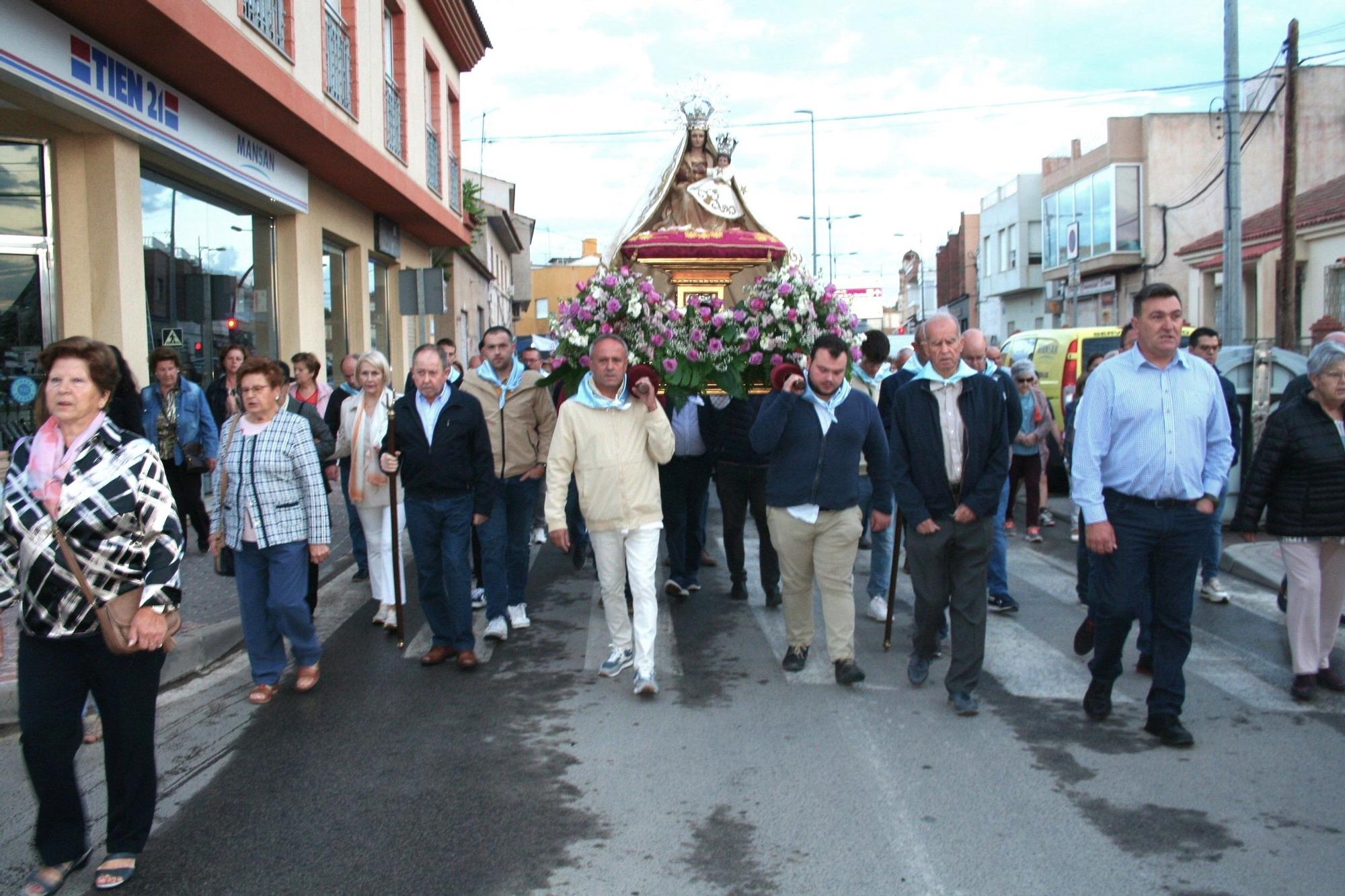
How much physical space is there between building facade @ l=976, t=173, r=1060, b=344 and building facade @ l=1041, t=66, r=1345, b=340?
4.01 metres

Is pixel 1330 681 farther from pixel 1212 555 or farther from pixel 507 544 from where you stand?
pixel 507 544

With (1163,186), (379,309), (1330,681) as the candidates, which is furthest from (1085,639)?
(1163,186)

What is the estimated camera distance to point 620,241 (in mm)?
10203

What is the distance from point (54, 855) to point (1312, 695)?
5737 millimetres

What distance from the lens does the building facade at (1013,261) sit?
159 feet

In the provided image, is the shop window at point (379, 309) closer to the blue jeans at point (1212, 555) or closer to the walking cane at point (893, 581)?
the walking cane at point (893, 581)

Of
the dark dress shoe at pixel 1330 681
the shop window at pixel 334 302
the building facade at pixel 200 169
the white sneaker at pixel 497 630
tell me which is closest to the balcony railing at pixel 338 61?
the building facade at pixel 200 169

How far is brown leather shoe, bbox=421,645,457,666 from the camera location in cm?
664

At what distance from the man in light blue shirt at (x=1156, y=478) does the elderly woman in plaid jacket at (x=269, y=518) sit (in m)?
3.89

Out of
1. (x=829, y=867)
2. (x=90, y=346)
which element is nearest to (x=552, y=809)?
(x=829, y=867)

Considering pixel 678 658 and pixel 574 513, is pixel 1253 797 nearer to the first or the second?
pixel 678 658

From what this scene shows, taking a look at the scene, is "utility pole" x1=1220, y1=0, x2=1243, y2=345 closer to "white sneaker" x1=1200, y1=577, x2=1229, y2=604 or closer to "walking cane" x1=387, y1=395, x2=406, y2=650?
"white sneaker" x1=1200, y1=577, x2=1229, y2=604

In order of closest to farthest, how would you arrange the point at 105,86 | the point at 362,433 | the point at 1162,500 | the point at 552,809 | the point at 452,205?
the point at 552,809, the point at 1162,500, the point at 362,433, the point at 105,86, the point at 452,205

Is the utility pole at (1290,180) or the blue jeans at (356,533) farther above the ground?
the utility pole at (1290,180)
